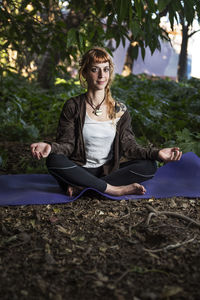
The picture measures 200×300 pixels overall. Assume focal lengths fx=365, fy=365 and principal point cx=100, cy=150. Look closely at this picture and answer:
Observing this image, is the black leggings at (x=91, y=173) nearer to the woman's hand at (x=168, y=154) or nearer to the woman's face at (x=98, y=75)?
the woman's hand at (x=168, y=154)

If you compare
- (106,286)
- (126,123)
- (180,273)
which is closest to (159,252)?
(180,273)

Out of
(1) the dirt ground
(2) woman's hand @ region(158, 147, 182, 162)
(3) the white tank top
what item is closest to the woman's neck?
(3) the white tank top

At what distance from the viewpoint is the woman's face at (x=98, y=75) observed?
308 cm

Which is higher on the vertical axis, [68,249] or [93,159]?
[93,159]

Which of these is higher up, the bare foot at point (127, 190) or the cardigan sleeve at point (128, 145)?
the cardigan sleeve at point (128, 145)

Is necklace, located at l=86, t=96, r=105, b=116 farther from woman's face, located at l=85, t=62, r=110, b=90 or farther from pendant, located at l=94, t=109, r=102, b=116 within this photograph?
woman's face, located at l=85, t=62, r=110, b=90

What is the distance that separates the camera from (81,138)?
10.5 ft

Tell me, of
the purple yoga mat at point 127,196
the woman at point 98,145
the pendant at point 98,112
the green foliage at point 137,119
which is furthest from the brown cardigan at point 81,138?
the green foliage at point 137,119

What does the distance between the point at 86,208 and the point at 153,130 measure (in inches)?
100

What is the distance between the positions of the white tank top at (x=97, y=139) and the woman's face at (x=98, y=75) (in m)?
0.29

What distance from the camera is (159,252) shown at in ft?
6.78

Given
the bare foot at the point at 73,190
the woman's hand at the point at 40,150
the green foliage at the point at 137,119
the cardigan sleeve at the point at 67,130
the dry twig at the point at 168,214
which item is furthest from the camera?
the green foliage at the point at 137,119

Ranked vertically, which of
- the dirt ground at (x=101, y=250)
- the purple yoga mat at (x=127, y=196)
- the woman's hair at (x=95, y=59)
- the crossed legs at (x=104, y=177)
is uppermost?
the woman's hair at (x=95, y=59)

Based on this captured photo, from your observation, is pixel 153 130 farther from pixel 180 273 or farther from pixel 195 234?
pixel 180 273
